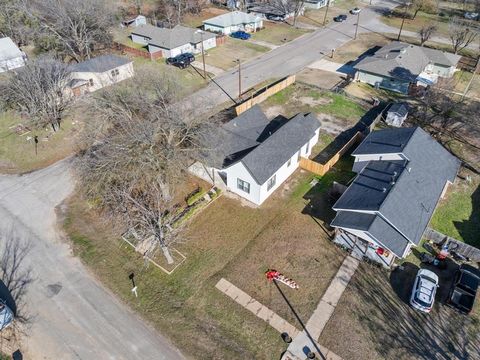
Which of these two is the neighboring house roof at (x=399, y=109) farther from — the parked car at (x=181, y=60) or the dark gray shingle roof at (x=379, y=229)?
the parked car at (x=181, y=60)

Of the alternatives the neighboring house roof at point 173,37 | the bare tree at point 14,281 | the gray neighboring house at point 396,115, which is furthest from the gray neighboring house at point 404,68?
the bare tree at point 14,281

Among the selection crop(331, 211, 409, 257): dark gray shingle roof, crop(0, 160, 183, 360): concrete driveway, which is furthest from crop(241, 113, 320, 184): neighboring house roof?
crop(0, 160, 183, 360): concrete driveway

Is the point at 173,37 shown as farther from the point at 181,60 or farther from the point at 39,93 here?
the point at 39,93

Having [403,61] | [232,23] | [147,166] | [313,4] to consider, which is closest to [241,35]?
[232,23]

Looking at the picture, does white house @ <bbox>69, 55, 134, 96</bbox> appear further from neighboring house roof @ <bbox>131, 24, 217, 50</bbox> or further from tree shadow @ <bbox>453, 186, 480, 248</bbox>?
tree shadow @ <bbox>453, 186, 480, 248</bbox>

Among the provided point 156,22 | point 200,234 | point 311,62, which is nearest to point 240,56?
point 311,62
